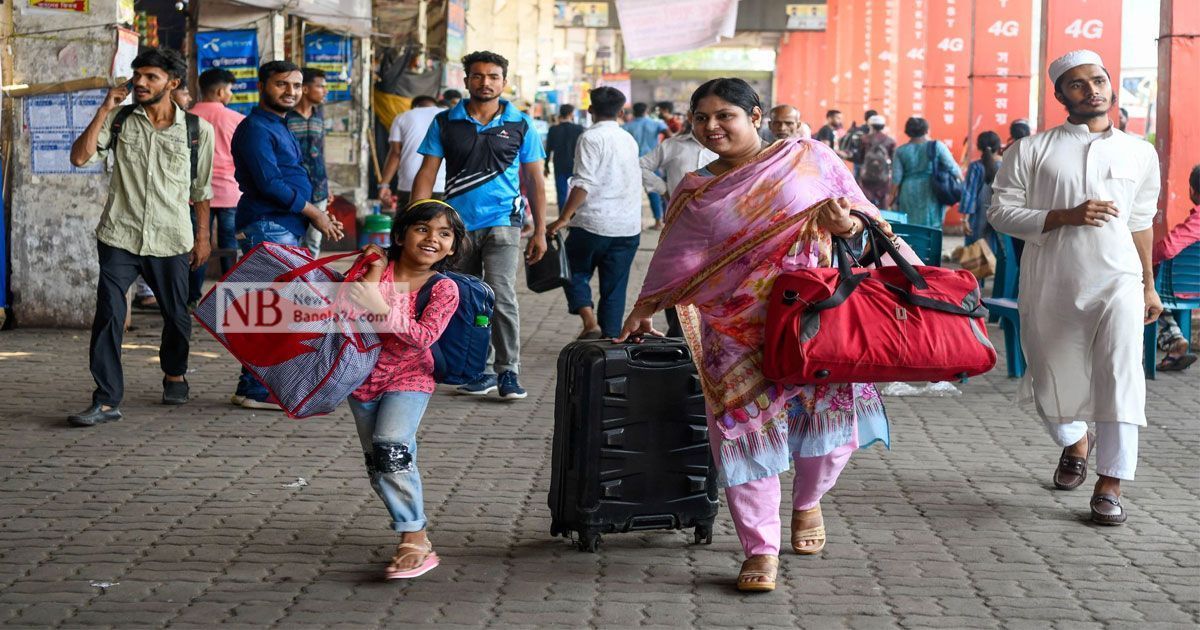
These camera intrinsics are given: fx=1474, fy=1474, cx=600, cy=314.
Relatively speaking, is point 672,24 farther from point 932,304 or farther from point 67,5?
point 932,304

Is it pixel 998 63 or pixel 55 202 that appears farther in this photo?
pixel 998 63

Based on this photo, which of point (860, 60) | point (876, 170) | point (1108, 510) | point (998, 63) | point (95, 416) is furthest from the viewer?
point (860, 60)

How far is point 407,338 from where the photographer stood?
14.3 ft

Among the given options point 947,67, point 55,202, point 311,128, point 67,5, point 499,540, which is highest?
point 947,67

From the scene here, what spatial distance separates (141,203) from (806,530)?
3.84m

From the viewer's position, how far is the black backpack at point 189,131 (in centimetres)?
712

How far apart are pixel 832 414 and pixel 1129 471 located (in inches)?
56.4

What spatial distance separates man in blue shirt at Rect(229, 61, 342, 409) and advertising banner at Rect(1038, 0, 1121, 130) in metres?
7.63

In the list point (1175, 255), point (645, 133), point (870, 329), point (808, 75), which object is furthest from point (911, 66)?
point (870, 329)

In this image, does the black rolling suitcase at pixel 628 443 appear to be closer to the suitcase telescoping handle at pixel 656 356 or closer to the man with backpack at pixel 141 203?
the suitcase telescoping handle at pixel 656 356

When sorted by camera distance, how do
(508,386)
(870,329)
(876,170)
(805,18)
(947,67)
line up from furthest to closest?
(805,18) → (947,67) → (876,170) → (508,386) → (870,329)

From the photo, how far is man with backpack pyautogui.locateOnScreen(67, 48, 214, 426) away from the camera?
6961 mm

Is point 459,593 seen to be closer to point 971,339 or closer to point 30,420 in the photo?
point 971,339

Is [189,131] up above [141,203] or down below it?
above
